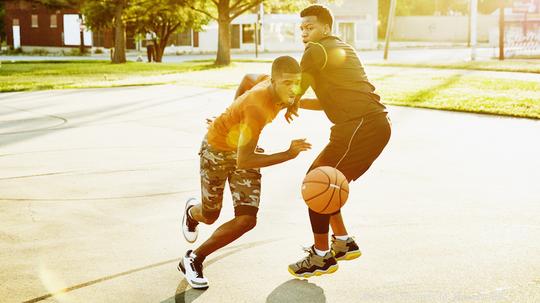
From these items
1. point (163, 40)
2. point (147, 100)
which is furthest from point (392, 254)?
point (163, 40)

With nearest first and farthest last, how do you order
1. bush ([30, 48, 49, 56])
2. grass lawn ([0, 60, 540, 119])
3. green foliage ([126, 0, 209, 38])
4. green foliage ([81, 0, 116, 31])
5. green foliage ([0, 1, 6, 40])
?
1. grass lawn ([0, 60, 540, 119])
2. green foliage ([126, 0, 209, 38])
3. green foliage ([81, 0, 116, 31])
4. bush ([30, 48, 49, 56])
5. green foliage ([0, 1, 6, 40])

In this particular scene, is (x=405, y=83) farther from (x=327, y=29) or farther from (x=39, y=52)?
(x=39, y=52)

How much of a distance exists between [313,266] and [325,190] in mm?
548

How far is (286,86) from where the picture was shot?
457cm

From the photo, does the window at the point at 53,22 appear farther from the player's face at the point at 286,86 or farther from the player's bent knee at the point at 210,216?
the player's face at the point at 286,86

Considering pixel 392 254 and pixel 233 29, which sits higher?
pixel 233 29

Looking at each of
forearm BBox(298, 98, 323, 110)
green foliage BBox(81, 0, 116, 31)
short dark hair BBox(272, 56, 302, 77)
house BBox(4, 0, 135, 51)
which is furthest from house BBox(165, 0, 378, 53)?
short dark hair BBox(272, 56, 302, 77)

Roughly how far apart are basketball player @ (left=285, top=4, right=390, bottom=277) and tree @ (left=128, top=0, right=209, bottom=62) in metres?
33.8

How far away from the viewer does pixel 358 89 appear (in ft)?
17.2

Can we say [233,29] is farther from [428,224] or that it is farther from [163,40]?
[428,224]

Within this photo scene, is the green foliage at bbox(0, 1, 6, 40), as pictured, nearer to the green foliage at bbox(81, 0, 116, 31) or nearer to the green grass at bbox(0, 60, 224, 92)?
the green foliage at bbox(81, 0, 116, 31)

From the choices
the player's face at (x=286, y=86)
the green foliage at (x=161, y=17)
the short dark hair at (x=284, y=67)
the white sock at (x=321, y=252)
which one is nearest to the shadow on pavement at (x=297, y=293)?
the white sock at (x=321, y=252)

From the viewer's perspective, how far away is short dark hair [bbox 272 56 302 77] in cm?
455

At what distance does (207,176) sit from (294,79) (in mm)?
998
